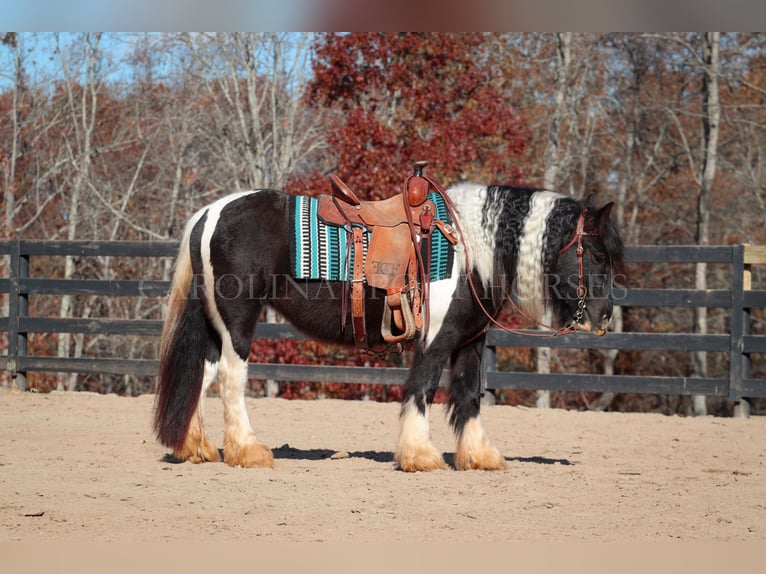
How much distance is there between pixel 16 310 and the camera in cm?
887

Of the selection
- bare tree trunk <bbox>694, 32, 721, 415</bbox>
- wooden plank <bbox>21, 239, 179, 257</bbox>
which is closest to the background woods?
bare tree trunk <bbox>694, 32, 721, 415</bbox>

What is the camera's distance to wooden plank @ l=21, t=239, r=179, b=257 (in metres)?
8.41

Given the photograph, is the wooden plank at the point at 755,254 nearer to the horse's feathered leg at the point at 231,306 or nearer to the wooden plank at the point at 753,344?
the wooden plank at the point at 753,344

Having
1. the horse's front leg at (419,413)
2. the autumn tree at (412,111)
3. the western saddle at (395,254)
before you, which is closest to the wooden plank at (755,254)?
the western saddle at (395,254)

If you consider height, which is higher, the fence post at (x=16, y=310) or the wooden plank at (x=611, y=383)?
the fence post at (x=16, y=310)

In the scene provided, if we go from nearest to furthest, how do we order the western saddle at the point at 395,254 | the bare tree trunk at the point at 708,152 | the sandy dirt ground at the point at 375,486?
the sandy dirt ground at the point at 375,486, the western saddle at the point at 395,254, the bare tree trunk at the point at 708,152

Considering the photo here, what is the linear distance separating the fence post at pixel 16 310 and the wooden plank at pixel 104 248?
104 millimetres

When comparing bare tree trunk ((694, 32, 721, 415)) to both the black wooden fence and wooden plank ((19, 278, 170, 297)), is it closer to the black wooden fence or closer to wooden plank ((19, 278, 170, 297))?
the black wooden fence

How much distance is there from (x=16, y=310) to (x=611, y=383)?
6.05 metres

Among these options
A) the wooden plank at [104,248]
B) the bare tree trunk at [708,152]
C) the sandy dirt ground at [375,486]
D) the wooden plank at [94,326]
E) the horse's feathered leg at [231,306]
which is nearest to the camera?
the sandy dirt ground at [375,486]

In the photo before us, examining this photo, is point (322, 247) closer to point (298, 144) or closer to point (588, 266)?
point (588, 266)

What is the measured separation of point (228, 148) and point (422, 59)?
5196 millimetres

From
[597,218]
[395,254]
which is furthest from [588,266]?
[395,254]

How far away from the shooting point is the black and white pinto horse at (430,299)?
15.8 feet
